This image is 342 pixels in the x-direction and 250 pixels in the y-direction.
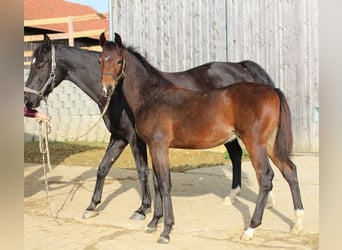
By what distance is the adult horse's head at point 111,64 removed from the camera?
3593mm

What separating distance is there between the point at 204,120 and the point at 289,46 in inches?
231

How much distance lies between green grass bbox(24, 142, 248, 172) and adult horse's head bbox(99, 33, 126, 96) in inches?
163

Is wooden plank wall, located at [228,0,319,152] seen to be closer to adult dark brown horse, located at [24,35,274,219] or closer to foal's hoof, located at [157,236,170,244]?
adult dark brown horse, located at [24,35,274,219]

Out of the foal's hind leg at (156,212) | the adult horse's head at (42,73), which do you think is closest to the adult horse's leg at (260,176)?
the foal's hind leg at (156,212)

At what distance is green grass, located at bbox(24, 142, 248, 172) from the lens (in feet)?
27.5

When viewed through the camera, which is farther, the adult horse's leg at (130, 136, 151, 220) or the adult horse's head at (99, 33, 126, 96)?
the adult horse's leg at (130, 136, 151, 220)

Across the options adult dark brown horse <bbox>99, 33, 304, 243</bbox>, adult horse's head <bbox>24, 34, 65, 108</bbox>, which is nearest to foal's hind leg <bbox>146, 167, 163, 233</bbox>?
adult dark brown horse <bbox>99, 33, 304, 243</bbox>

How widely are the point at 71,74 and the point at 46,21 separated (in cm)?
756

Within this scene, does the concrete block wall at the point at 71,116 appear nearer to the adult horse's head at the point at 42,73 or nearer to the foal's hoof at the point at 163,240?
the adult horse's head at the point at 42,73

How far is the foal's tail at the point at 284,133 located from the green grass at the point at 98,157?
3.91 metres

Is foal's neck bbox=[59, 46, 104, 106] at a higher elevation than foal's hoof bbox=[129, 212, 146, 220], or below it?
higher

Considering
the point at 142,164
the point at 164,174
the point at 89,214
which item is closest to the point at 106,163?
the point at 142,164
